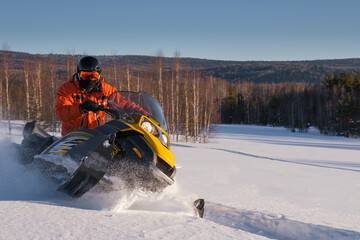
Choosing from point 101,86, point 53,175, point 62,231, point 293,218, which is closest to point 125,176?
point 53,175

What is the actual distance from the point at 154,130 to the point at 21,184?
1.64 metres

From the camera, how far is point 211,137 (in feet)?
107

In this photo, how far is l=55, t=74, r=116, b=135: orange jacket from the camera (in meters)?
3.85

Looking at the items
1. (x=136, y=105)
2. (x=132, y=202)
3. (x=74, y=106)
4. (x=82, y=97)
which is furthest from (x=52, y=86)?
(x=132, y=202)

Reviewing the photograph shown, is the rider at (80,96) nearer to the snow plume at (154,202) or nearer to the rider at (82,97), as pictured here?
the rider at (82,97)

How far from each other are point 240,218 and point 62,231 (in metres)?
2.37

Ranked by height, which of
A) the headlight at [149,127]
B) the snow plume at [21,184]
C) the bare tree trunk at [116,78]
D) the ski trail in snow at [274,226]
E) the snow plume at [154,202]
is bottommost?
the ski trail in snow at [274,226]

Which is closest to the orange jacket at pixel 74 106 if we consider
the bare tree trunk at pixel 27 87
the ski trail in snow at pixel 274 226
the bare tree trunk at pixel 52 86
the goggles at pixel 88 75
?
the goggles at pixel 88 75

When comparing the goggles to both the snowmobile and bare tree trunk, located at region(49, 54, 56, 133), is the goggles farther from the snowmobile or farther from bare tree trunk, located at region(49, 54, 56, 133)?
bare tree trunk, located at region(49, 54, 56, 133)

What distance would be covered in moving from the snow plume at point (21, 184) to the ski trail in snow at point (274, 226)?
2.00 meters

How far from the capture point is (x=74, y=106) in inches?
150

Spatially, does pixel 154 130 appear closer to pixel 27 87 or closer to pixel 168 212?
pixel 168 212

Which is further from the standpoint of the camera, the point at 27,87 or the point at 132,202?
the point at 27,87

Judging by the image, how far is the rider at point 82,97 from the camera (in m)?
3.83
